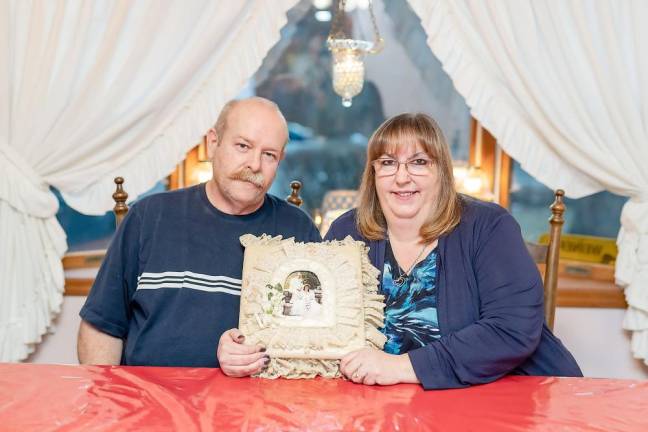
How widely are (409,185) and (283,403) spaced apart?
74 centimetres

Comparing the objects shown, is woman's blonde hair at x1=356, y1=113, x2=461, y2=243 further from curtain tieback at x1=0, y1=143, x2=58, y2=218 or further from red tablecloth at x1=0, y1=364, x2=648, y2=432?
curtain tieback at x1=0, y1=143, x2=58, y2=218

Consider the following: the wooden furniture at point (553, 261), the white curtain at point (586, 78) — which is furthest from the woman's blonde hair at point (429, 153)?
the white curtain at point (586, 78)

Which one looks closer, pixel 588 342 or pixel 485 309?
pixel 485 309

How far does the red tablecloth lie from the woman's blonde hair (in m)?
0.46

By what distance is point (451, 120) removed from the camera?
5.21 metres

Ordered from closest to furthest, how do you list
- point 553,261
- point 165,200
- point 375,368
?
point 375,368
point 165,200
point 553,261

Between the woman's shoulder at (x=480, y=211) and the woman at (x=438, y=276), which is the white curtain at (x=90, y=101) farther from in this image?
the woman's shoulder at (x=480, y=211)

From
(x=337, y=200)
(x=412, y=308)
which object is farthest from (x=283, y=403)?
(x=337, y=200)

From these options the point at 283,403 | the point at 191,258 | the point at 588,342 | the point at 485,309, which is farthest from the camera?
the point at 588,342

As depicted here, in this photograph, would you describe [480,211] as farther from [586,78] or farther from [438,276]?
[586,78]

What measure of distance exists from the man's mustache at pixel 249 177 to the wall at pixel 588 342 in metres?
1.36

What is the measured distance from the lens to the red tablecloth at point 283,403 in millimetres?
1232

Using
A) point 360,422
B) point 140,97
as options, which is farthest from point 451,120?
point 360,422

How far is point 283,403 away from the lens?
134cm
